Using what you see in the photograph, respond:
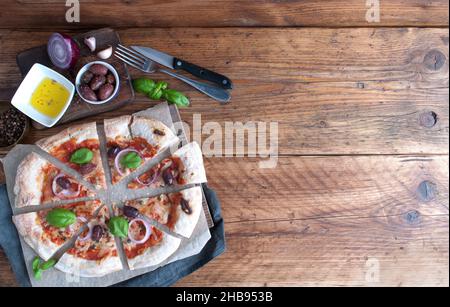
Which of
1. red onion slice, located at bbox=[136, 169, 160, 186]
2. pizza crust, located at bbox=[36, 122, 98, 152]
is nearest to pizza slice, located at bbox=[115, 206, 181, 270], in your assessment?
red onion slice, located at bbox=[136, 169, 160, 186]

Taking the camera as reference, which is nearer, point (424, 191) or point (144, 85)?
point (144, 85)

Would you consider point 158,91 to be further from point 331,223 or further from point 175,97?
point 331,223

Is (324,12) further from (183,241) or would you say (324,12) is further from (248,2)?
(183,241)

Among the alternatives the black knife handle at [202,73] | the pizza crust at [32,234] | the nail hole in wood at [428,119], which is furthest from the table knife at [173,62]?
the nail hole in wood at [428,119]

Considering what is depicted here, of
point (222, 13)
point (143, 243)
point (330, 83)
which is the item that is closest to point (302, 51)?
point (330, 83)

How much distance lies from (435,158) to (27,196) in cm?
367

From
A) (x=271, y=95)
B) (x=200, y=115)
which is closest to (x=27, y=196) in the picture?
(x=200, y=115)

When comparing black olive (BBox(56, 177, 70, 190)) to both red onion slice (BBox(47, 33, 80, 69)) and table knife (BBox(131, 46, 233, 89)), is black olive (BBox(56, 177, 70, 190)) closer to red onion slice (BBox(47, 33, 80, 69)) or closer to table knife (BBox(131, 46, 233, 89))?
red onion slice (BBox(47, 33, 80, 69))

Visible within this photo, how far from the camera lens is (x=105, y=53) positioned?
4055 mm

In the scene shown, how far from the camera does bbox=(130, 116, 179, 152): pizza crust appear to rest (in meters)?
4.01

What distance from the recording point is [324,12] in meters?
4.34

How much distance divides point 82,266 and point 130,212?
1.95ft

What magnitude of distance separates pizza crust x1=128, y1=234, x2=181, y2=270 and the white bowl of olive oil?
1.33 m

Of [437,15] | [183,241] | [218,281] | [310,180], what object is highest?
[437,15]
